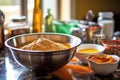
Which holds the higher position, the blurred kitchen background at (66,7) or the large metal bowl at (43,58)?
the blurred kitchen background at (66,7)

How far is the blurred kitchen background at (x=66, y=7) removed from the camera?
2201 millimetres

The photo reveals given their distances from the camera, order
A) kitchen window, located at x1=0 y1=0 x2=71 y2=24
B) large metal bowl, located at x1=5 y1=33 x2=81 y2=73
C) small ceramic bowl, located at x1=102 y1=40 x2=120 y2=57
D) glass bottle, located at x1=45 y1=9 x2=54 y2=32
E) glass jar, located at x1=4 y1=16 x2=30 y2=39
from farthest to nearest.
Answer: kitchen window, located at x1=0 y1=0 x2=71 y2=24 → glass bottle, located at x1=45 y1=9 x2=54 y2=32 → glass jar, located at x1=4 y1=16 x2=30 y2=39 → small ceramic bowl, located at x1=102 y1=40 x2=120 y2=57 → large metal bowl, located at x1=5 y1=33 x2=81 y2=73

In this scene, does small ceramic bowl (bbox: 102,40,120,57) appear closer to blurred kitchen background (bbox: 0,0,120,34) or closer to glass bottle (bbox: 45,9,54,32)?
glass bottle (bbox: 45,9,54,32)

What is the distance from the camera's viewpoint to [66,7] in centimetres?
246

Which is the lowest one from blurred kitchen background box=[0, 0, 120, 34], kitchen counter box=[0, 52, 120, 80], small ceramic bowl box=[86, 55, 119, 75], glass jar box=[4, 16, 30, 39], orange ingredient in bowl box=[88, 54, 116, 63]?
kitchen counter box=[0, 52, 120, 80]

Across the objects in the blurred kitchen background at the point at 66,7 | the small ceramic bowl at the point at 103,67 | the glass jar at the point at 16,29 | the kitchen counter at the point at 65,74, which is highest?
the blurred kitchen background at the point at 66,7

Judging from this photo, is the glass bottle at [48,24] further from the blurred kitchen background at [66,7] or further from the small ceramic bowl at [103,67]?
the small ceramic bowl at [103,67]

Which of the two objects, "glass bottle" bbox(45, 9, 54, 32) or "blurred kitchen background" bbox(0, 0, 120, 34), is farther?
"blurred kitchen background" bbox(0, 0, 120, 34)

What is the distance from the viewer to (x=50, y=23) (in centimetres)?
164

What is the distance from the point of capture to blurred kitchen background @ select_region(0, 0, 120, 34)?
220 centimetres

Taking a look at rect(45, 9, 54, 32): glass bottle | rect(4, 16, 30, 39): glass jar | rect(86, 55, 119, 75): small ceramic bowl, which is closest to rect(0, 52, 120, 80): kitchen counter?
rect(86, 55, 119, 75): small ceramic bowl

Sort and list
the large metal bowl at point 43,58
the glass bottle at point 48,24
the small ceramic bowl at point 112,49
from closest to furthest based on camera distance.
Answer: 1. the large metal bowl at point 43,58
2. the small ceramic bowl at point 112,49
3. the glass bottle at point 48,24

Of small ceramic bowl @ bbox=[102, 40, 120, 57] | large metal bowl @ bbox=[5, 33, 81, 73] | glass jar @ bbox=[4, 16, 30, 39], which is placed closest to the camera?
large metal bowl @ bbox=[5, 33, 81, 73]

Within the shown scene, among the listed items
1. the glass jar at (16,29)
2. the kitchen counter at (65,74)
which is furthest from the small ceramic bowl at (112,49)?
the glass jar at (16,29)
